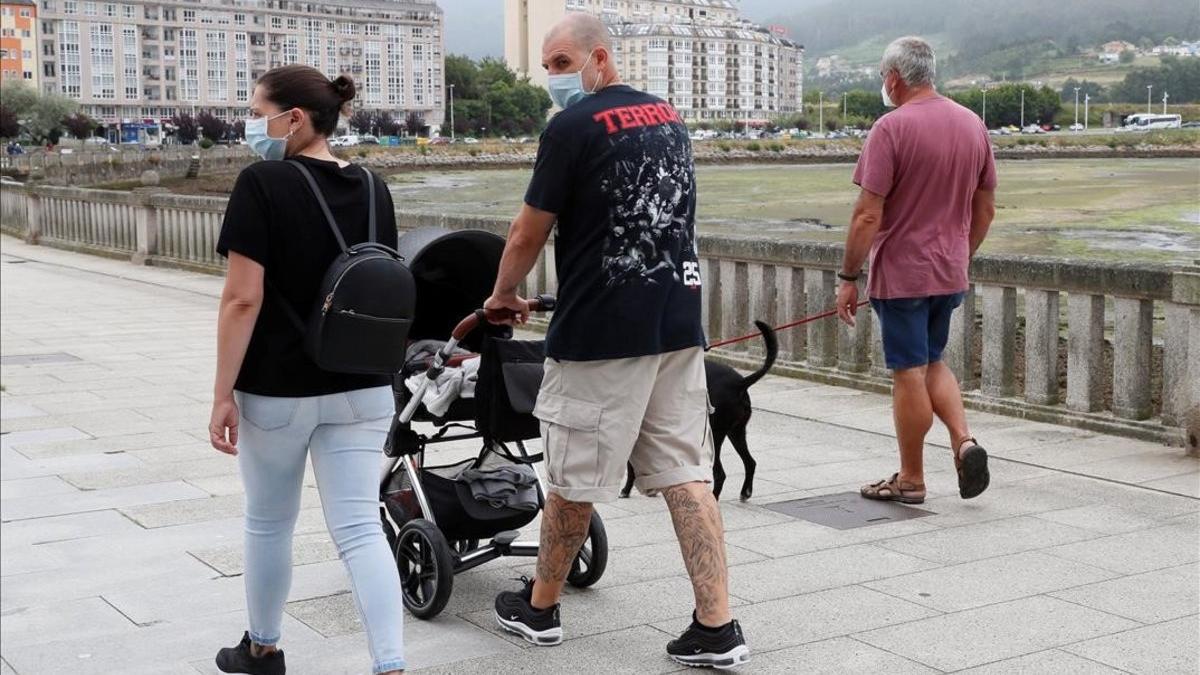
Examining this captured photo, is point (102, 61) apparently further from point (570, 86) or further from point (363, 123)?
point (570, 86)

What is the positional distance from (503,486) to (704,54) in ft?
273

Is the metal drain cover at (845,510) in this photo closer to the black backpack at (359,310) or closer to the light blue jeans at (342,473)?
the light blue jeans at (342,473)

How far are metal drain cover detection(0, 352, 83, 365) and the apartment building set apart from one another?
15662 centimetres

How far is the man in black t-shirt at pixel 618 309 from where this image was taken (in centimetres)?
446

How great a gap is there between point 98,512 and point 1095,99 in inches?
2250

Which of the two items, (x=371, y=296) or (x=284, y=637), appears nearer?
(x=371, y=296)

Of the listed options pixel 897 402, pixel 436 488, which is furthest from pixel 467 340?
pixel 897 402

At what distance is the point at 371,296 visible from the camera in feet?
13.5

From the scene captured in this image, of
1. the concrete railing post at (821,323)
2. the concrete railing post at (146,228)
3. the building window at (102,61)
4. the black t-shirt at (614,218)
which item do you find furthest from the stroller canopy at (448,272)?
the building window at (102,61)

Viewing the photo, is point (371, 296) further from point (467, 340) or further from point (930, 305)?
point (930, 305)

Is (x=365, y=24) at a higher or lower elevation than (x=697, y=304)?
higher

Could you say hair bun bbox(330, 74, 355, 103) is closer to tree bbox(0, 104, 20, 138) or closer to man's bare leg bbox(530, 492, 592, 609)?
man's bare leg bbox(530, 492, 592, 609)

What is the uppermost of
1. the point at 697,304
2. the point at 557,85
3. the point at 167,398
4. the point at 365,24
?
the point at 365,24

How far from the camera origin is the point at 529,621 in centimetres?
485
